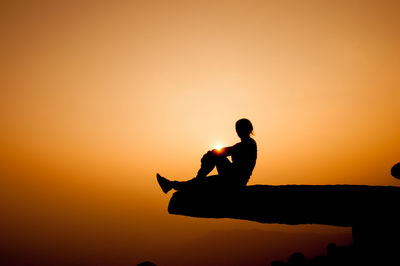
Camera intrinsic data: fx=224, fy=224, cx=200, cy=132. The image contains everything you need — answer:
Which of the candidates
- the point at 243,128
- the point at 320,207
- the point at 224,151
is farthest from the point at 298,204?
the point at 243,128

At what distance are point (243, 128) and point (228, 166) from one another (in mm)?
1034

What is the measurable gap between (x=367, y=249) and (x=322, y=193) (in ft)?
3.97

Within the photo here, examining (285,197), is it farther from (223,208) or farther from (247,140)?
(247,140)

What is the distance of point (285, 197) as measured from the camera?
4.32m

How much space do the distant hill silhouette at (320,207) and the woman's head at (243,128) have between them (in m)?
1.36

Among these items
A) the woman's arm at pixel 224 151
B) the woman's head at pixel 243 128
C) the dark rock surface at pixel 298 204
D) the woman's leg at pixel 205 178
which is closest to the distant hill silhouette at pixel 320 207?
the dark rock surface at pixel 298 204

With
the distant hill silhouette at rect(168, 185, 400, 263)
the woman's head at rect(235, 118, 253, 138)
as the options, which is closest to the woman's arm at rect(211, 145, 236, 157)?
the woman's head at rect(235, 118, 253, 138)

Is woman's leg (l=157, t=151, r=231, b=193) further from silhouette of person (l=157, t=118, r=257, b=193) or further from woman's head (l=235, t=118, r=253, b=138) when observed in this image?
woman's head (l=235, t=118, r=253, b=138)

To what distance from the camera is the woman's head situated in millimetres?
5492

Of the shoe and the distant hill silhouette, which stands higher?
the shoe

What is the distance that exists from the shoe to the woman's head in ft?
6.77

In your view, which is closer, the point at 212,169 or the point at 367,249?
the point at 367,249

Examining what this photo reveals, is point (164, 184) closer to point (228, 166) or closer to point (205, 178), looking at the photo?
point (205, 178)

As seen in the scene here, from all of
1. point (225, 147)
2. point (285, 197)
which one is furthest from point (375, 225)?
point (225, 147)
